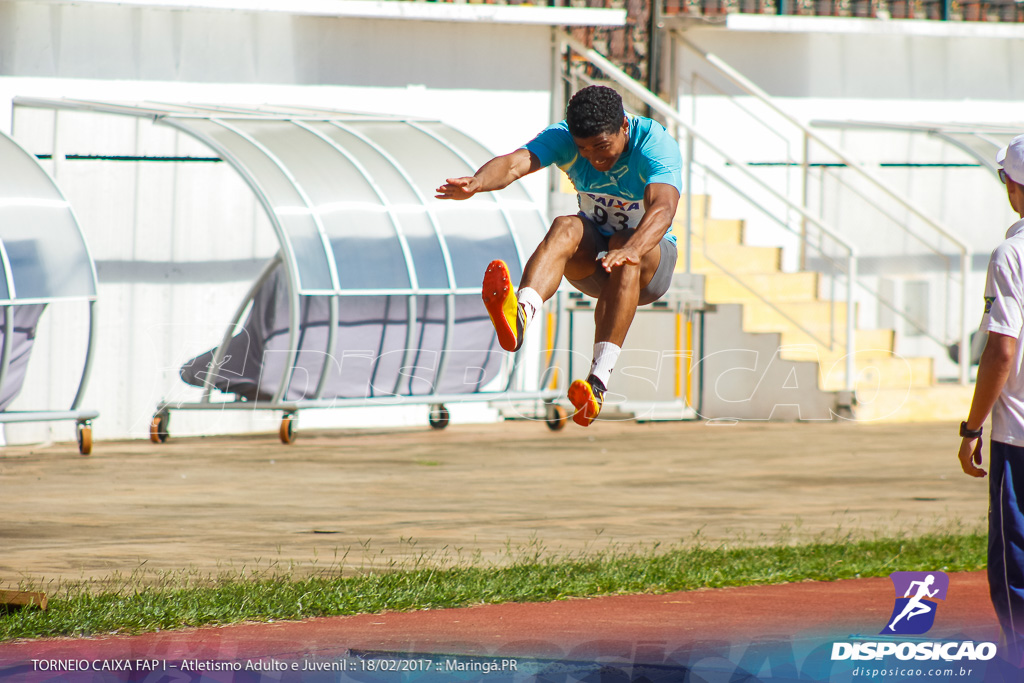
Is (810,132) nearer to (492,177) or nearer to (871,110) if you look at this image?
(871,110)

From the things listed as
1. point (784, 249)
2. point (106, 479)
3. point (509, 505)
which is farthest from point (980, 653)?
point (784, 249)

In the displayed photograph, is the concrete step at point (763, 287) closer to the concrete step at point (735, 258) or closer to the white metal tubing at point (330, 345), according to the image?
the concrete step at point (735, 258)

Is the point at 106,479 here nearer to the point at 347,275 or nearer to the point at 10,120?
the point at 347,275

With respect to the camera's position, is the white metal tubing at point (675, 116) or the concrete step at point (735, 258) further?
the concrete step at point (735, 258)

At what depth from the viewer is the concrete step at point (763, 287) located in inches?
750

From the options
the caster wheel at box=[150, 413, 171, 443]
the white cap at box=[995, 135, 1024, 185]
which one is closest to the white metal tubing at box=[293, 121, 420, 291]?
the caster wheel at box=[150, 413, 171, 443]

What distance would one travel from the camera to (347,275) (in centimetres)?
1538

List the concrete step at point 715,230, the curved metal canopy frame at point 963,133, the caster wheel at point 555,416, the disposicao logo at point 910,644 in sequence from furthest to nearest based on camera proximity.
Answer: the concrete step at point 715,230 → the curved metal canopy frame at point 963,133 → the caster wheel at point 555,416 → the disposicao logo at point 910,644

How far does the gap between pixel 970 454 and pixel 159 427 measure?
11.7m

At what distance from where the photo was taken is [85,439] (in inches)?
578

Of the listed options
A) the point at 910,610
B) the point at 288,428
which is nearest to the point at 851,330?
the point at 288,428

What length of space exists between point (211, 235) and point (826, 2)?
901cm

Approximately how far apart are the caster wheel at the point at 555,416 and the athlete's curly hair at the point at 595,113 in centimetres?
1079

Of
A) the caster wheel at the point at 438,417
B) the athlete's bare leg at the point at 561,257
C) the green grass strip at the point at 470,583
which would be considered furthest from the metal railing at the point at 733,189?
the athlete's bare leg at the point at 561,257
